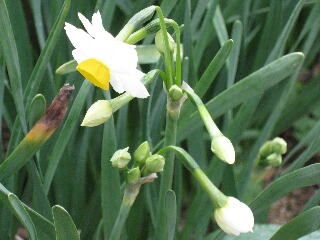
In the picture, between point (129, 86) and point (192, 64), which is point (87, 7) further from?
point (129, 86)

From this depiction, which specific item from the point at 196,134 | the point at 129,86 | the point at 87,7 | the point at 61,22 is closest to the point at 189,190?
the point at 196,134

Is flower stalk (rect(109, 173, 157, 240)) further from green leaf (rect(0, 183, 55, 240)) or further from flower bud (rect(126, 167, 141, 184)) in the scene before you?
green leaf (rect(0, 183, 55, 240))

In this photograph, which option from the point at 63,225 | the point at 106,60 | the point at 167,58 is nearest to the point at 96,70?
the point at 106,60

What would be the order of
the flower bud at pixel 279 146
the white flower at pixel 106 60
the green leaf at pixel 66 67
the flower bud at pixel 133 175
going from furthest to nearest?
the flower bud at pixel 279 146 < the green leaf at pixel 66 67 < the flower bud at pixel 133 175 < the white flower at pixel 106 60

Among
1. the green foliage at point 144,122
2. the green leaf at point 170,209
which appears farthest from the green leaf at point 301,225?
the green leaf at point 170,209

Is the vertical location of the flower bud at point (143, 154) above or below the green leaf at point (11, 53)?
below

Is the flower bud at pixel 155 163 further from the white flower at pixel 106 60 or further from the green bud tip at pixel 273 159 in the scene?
the green bud tip at pixel 273 159
